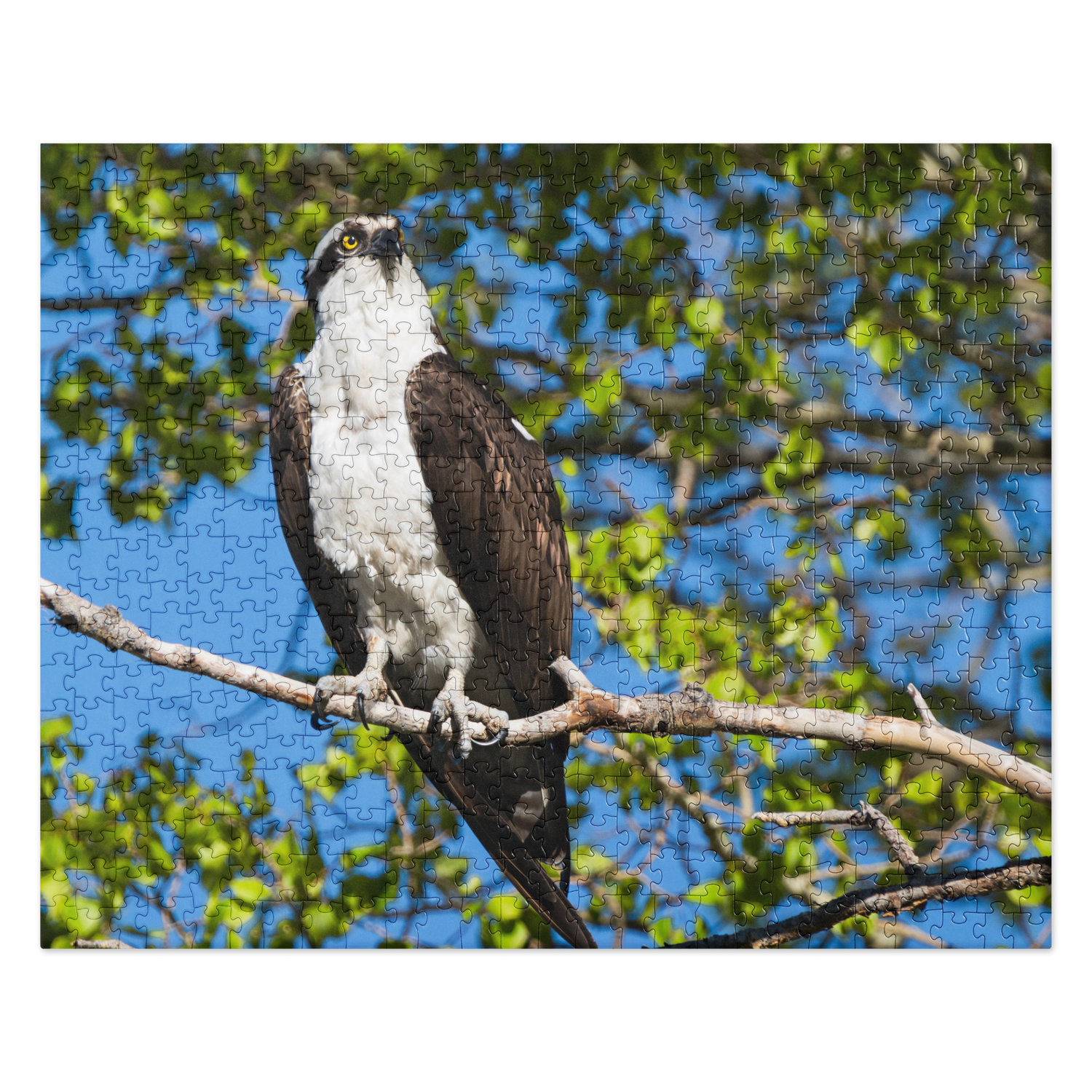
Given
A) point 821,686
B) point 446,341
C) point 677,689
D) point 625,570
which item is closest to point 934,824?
point 821,686

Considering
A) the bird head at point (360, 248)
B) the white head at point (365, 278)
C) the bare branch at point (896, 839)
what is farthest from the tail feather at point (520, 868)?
the bird head at point (360, 248)

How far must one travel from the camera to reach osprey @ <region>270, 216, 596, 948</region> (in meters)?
3.25

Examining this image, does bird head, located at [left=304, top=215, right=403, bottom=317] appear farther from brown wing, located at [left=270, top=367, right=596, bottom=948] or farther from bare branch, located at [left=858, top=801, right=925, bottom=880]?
bare branch, located at [left=858, top=801, right=925, bottom=880]

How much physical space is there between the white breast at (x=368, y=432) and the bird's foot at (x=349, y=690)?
315mm

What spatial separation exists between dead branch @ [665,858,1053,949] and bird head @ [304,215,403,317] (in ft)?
7.60

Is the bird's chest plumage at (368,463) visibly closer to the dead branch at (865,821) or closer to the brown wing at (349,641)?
the brown wing at (349,641)

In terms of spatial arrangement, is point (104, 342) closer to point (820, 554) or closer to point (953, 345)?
point (820, 554)

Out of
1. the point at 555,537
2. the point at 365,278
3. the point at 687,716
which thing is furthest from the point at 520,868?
the point at 365,278

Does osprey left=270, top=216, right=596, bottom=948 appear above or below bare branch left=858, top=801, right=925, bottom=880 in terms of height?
above

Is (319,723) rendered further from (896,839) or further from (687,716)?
(896,839)

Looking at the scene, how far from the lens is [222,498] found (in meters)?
3.21

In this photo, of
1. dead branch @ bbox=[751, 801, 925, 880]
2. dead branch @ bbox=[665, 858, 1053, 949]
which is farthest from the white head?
dead branch @ bbox=[665, 858, 1053, 949]

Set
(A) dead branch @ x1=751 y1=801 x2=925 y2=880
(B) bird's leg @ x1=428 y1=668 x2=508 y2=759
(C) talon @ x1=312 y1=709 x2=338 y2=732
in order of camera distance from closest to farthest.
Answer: (A) dead branch @ x1=751 y1=801 x2=925 y2=880
(C) talon @ x1=312 y1=709 x2=338 y2=732
(B) bird's leg @ x1=428 y1=668 x2=508 y2=759

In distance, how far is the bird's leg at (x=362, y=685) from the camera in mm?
3232
